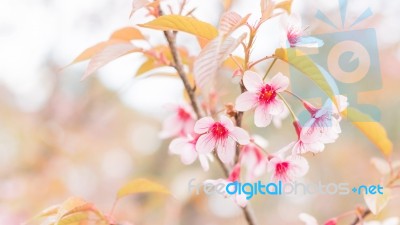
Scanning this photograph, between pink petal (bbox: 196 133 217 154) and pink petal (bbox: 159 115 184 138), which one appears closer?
pink petal (bbox: 196 133 217 154)

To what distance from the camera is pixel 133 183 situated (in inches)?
35.1

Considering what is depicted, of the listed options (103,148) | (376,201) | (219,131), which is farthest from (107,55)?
(103,148)

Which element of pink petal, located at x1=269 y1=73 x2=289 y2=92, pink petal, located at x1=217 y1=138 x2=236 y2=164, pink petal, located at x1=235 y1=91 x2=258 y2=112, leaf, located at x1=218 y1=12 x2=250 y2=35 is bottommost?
pink petal, located at x1=217 y1=138 x2=236 y2=164

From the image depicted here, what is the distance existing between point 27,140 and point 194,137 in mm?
2312

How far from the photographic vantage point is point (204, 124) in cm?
74

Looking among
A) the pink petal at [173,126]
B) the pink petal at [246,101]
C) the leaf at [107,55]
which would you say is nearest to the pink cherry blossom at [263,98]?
the pink petal at [246,101]

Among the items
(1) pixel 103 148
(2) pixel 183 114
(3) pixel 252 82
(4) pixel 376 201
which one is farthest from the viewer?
(1) pixel 103 148

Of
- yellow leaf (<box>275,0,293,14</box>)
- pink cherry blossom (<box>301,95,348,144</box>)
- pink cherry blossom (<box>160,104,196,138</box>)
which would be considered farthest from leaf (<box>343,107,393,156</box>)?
pink cherry blossom (<box>160,104,196,138</box>)

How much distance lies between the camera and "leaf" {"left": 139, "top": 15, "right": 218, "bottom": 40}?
697mm

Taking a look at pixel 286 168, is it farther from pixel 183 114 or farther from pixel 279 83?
pixel 183 114

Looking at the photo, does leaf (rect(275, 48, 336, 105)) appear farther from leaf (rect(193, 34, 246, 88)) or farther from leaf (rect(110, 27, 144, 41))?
leaf (rect(110, 27, 144, 41))

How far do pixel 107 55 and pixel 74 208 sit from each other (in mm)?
231

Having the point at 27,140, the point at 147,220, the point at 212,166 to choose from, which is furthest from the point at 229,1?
the point at 27,140

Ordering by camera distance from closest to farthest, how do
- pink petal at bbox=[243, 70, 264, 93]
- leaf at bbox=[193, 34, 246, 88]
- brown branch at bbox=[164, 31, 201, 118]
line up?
leaf at bbox=[193, 34, 246, 88]
pink petal at bbox=[243, 70, 264, 93]
brown branch at bbox=[164, 31, 201, 118]
